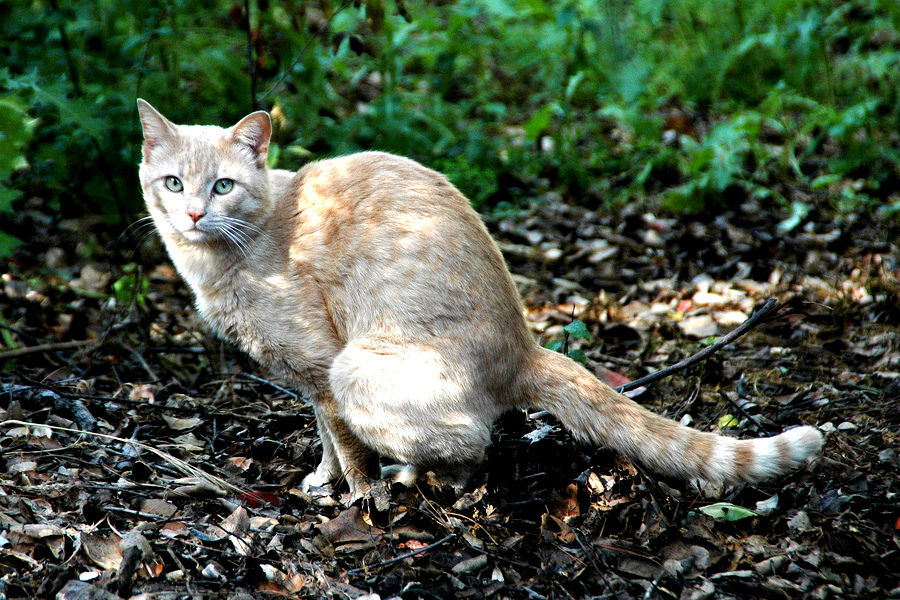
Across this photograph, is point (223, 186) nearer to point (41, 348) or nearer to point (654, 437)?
point (41, 348)

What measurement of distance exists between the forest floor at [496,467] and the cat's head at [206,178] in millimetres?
996

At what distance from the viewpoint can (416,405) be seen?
3215 mm

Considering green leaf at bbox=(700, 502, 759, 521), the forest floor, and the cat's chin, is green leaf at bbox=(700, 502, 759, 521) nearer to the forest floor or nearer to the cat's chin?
the forest floor

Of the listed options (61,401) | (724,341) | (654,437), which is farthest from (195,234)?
(724,341)

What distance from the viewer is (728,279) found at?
5434 millimetres

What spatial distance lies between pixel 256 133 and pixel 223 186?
0.30m

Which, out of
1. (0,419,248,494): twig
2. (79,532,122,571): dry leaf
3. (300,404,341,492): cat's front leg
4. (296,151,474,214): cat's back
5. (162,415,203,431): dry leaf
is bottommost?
(162,415,203,431): dry leaf

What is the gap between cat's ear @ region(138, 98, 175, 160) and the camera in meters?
3.60

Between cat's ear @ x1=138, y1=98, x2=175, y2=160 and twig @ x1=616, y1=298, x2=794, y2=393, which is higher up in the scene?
cat's ear @ x1=138, y1=98, x2=175, y2=160

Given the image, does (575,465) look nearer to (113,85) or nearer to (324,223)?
(324,223)

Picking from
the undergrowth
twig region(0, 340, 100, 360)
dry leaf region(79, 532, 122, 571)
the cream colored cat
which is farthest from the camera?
the undergrowth

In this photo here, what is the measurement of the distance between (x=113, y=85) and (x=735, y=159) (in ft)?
15.7

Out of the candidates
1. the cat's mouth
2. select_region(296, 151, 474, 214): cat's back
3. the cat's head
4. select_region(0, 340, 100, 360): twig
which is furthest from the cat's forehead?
select_region(0, 340, 100, 360): twig

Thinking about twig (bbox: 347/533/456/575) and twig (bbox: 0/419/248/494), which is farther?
twig (bbox: 0/419/248/494)
